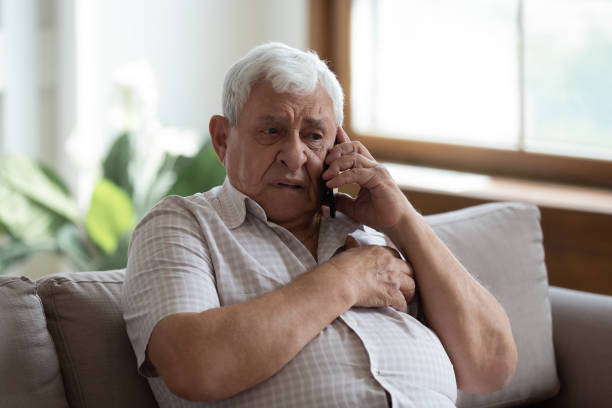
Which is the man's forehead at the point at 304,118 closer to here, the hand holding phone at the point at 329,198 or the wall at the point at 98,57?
the hand holding phone at the point at 329,198

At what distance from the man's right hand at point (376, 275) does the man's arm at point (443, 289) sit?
40mm

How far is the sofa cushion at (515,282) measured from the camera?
75.9 inches

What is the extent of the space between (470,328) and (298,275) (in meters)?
0.36

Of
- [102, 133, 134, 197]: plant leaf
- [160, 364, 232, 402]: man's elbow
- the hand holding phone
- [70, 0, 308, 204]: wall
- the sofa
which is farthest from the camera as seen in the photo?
[70, 0, 308, 204]: wall

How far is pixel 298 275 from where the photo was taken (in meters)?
1.57

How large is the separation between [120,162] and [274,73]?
1810 mm

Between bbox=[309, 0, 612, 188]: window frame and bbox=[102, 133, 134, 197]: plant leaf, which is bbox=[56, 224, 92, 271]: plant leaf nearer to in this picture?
bbox=[102, 133, 134, 197]: plant leaf

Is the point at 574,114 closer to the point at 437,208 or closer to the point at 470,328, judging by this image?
the point at 437,208

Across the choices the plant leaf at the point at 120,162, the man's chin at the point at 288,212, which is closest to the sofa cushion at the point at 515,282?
the man's chin at the point at 288,212

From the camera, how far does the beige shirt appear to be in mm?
1376

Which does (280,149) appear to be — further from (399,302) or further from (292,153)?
(399,302)

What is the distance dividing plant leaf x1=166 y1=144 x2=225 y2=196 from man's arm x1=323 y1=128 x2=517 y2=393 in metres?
1.42

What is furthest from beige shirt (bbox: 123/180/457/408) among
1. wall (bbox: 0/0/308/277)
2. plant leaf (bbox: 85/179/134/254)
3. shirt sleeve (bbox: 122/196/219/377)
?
wall (bbox: 0/0/308/277)

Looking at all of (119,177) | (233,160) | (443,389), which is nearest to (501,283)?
(443,389)
